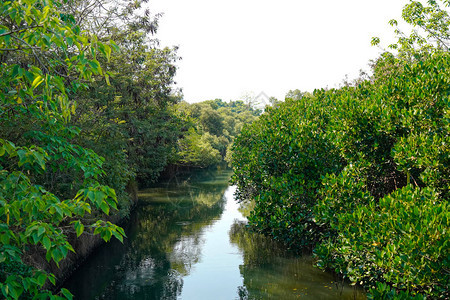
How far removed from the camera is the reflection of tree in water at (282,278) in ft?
42.4

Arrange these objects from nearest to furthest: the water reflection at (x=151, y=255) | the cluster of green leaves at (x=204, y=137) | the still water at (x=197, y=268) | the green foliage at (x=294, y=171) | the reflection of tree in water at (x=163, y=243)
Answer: the green foliage at (x=294, y=171)
the still water at (x=197, y=268)
the water reflection at (x=151, y=255)
the reflection of tree in water at (x=163, y=243)
the cluster of green leaves at (x=204, y=137)

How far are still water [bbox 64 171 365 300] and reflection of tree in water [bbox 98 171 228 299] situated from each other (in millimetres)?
36

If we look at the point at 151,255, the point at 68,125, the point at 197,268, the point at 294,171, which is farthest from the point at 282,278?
the point at 68,125

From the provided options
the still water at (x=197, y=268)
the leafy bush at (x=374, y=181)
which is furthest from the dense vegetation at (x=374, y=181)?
the still water at (x=197, y=268)

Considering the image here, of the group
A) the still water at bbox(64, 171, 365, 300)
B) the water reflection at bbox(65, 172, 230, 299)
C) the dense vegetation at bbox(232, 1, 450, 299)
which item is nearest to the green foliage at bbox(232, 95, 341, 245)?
the dense vegetation at bbox(232, 1, 450, 299)

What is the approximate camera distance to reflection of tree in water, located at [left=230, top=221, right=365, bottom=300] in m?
12.9

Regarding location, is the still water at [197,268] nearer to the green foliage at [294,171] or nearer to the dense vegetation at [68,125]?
the dense vegetation at [68,125]

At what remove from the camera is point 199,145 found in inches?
2087

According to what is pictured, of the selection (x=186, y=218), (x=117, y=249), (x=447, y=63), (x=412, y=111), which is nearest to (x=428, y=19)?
(x=447, y=63)

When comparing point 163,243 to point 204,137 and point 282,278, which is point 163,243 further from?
point 204,137

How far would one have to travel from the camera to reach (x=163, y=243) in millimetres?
19781

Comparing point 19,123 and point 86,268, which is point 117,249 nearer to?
point 86,268

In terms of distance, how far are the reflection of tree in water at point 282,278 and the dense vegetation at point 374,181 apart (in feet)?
6.90

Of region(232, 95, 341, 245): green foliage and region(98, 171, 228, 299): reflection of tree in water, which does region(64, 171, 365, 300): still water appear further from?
region(232, 95, 341, 245): green foliage
